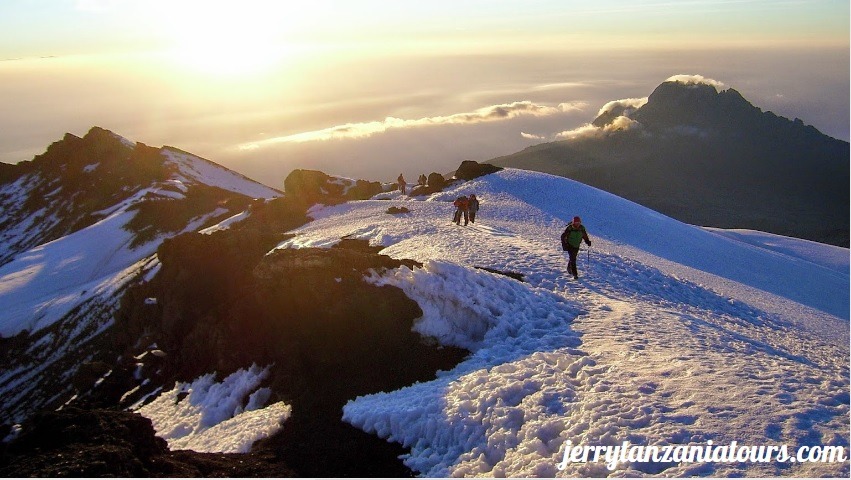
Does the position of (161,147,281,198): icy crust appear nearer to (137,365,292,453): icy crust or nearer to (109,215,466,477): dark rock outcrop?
(109,215,466,477): dark rock outcrop

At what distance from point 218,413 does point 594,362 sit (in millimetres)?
14101

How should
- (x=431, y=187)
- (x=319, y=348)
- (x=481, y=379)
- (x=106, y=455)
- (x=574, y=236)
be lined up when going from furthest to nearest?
1. (x=431, y=187)
2. (x=574, y=236)
3. (x=319, y=348)
4. (x=481, y=379)
5. (x=106, y=455)

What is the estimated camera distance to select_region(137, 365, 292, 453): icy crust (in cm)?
1705

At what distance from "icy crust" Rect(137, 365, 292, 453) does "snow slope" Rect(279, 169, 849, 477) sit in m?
3.22

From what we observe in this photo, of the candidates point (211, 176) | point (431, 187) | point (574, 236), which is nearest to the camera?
point (574, 236)

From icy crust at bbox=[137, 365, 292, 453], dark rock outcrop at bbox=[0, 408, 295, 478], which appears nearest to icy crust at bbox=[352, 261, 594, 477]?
icy crust at bbox=[137, 365, 292, 453]

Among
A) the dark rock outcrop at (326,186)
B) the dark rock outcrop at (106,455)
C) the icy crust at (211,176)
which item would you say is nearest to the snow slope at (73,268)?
the dark rock outcrop at (326,186)

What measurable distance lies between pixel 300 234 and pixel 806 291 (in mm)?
35278

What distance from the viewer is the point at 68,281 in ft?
201

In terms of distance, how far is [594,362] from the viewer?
1554 cm

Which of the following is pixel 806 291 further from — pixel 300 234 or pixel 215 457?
pixel 215 457

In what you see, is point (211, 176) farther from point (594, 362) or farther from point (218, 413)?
point (594, 362)

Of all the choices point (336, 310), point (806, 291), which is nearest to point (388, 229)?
point (336, 310)

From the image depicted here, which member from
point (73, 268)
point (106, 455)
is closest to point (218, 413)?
point (106, 455)
